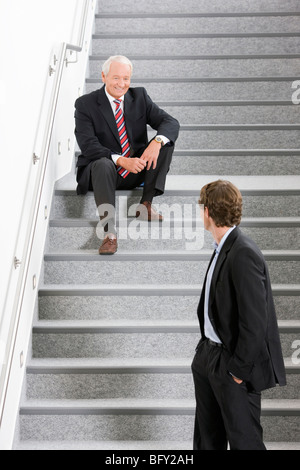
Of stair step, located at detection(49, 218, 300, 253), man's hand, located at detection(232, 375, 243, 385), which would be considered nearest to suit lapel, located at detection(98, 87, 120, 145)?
stair step, located at detection(49, 218, 300, 253)

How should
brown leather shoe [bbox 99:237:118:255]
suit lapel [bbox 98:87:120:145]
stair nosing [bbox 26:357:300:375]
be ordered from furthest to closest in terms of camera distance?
suit lapel [bbox 98:87:120:145], brown leather shoe [bbox 99:237:118:255], stair nosing [bbox 26:357:300:375]

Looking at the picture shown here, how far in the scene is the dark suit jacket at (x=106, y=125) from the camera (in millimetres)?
3781

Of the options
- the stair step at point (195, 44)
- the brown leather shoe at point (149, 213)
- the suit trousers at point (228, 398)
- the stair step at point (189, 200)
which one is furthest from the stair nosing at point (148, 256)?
the stair step at point (195, 44)

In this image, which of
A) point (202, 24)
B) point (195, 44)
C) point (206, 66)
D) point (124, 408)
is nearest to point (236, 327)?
point (124, 408)

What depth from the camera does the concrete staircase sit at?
10.2ft

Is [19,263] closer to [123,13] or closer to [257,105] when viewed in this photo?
[257,105]

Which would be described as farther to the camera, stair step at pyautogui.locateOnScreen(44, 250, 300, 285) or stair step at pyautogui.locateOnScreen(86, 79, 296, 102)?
stair step at pyautogui.locateOnScreen(86, 79, 296, 102)

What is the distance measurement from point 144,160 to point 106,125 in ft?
1.20

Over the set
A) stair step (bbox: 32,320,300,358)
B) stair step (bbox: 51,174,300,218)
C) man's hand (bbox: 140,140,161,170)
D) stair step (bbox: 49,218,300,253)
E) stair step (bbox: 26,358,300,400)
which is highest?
man's hand (bbox: 140,140,161,170)

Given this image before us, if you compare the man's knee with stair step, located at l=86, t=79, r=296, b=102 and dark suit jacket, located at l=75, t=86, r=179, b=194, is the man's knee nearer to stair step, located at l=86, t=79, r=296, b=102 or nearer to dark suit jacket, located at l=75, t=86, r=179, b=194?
dark suit jacket, located at l=75, t=86, r=179, b=194

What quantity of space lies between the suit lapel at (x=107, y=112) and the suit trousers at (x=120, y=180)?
0.19m

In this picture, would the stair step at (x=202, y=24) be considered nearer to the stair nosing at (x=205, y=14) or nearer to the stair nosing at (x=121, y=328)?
the stair nosing at (x=205, y=14)

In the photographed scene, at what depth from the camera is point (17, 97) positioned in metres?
3.07

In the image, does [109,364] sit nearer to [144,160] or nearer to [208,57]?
[144,160]
